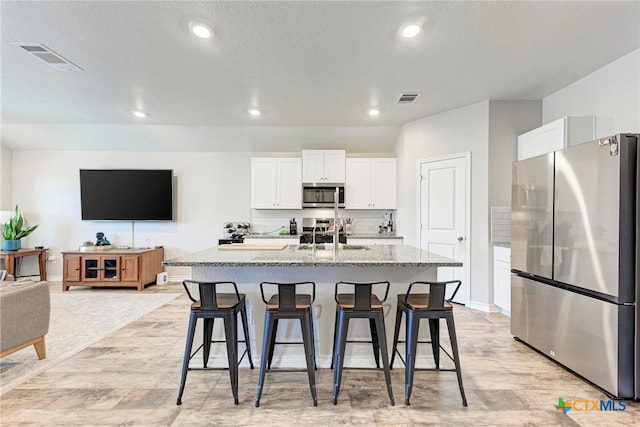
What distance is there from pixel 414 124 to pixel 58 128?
587 cm

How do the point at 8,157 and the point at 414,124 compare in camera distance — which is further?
the point at 8,157

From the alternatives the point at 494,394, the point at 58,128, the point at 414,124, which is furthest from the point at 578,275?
the point at 58,128

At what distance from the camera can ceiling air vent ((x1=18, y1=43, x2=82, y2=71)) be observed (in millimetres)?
2619

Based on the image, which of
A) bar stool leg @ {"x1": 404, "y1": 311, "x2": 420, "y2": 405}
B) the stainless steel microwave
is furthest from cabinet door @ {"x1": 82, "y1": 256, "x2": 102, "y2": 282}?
bar stool leg @ {"x1": 404, "y1": 311, "x2": 420, "y2": 405}

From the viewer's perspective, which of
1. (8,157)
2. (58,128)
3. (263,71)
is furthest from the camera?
(8,157)

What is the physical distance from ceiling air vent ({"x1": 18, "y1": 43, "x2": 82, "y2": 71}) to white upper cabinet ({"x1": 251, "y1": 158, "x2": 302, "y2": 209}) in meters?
2.73

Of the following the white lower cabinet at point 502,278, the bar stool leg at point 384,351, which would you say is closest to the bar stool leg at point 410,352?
the bar stool leg at point 384,351

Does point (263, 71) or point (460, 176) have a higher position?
point (263, 71)

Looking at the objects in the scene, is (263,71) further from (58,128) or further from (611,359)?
(58,128)

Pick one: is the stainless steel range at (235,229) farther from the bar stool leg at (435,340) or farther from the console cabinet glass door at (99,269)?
the bar stool leg at (435,340)

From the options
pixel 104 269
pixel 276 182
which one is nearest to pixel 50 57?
pixel 276 182

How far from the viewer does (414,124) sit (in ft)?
15.1

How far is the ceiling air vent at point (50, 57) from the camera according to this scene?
262 cm

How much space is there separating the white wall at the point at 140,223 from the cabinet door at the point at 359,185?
1.91m
